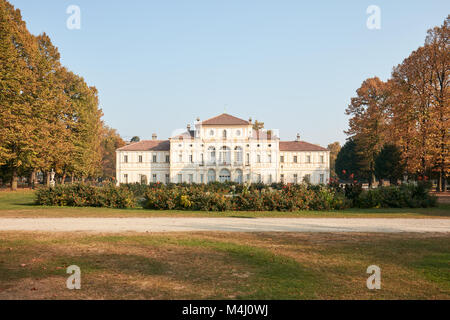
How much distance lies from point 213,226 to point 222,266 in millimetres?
4676

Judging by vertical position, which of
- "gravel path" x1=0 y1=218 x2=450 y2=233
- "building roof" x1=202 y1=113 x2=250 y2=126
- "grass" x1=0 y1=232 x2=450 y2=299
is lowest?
"gravel path" x1=0 y1=218 x2=450 y2=233

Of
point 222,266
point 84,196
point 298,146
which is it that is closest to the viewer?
point 222,266

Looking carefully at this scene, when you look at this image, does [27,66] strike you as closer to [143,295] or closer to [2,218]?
[2,218]

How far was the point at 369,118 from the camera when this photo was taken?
133 ft

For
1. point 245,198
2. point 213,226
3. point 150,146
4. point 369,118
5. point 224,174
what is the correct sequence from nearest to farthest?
point 213,226 < point 245,198 < point 369,118 < point 224,174 < point 150,146

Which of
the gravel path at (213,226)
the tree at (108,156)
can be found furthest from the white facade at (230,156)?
the gravel path at (213,226)

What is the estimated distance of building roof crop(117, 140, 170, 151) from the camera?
183 ft

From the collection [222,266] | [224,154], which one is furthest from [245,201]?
[224,154]

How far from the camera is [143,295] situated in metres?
4.09

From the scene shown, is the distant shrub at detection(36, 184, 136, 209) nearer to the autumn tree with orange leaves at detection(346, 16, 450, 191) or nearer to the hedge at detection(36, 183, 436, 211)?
the hedge at detection(36, 183, 436, 211)

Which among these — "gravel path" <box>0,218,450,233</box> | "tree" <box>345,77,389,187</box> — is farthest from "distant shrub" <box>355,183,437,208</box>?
"tree" <box>345,77,389,187</box>

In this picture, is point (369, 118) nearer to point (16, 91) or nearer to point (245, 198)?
point (245, 198)

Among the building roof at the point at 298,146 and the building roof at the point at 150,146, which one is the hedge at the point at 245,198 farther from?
the building roof at the point at 150,146

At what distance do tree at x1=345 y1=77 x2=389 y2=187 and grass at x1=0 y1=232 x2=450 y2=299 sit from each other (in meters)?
35.0
